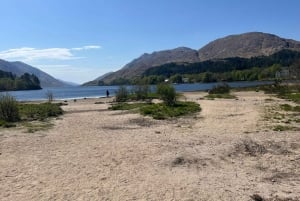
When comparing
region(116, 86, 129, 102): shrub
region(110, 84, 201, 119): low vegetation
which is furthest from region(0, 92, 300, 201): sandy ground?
region(116, 86, 129, 102): shrub

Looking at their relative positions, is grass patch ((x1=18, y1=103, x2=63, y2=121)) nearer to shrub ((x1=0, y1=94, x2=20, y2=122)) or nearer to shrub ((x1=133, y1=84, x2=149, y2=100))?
shrub ((x1=0, y1=94, x2=20, y2=122))

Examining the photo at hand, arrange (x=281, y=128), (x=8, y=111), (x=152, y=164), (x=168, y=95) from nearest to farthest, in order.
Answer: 1. (x=152, y=164)
2. (x=281, y=128)
3. (x=8, y=111)
4. (x=168, y=95)

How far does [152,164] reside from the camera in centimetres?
1296

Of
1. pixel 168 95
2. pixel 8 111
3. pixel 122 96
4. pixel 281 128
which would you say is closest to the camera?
pixel 281 128

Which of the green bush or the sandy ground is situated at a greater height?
the green bush

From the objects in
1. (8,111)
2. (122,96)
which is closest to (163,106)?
(8,111)

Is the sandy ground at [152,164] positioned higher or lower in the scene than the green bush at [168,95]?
lower

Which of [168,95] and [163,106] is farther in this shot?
[168,95]

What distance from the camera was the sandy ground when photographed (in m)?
9.97

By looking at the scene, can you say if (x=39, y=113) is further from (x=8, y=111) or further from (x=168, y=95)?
(x=168, y=95)

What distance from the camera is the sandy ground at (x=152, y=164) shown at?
392 inches

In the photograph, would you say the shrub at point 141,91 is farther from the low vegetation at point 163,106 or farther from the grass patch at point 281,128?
the grass patch at point 281,128

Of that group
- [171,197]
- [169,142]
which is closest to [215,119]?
[169,142]

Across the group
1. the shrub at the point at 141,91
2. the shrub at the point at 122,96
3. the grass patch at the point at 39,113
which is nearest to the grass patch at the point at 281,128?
the grass patch at the point at 39,113
